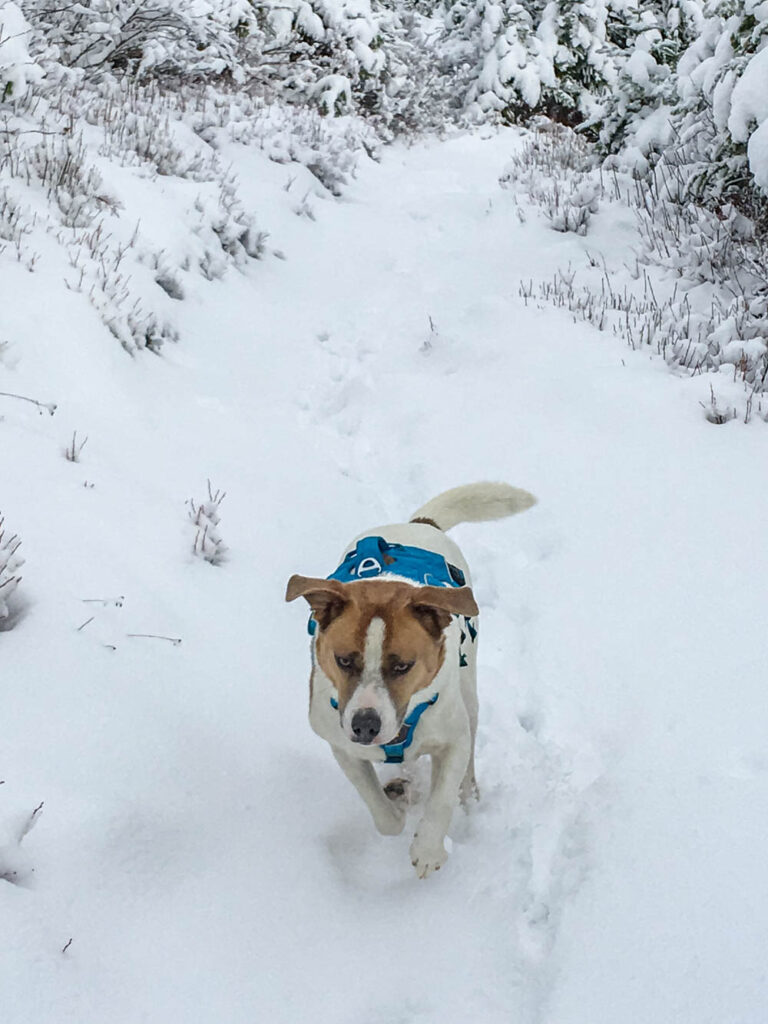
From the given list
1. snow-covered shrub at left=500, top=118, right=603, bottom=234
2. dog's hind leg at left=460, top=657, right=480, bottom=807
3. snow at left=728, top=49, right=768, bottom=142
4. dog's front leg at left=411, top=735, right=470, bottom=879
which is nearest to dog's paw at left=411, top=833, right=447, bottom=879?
dog's front leg at left=411, top=735, right=470, bottom=879

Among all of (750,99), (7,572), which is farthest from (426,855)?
(750,99)

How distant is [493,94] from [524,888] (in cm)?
1688

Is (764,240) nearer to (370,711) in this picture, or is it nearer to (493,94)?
(370,711)

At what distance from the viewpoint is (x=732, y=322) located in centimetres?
584

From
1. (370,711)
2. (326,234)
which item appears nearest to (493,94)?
(326,234)

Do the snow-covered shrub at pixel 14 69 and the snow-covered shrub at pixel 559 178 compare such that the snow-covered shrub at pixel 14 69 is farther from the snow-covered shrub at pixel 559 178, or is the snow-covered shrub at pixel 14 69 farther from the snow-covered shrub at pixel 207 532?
the snow-covered shrub at pixel 559 178

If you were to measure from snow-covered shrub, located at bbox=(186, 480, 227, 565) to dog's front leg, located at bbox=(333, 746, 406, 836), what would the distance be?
1.73m

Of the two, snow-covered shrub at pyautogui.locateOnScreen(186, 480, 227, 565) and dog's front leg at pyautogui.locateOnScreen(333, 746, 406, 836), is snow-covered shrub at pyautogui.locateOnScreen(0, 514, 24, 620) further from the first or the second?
dog's front leg at pyautogui.locateOnScreen(333, 746, 406, 836)

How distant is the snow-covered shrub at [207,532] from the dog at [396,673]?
4.62ft

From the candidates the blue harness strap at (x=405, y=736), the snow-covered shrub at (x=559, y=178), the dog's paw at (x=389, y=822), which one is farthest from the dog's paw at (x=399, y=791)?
the snow-covered shrub at (x=559, y=178)

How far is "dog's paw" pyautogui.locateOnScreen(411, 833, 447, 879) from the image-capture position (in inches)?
105

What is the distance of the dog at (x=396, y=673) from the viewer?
2.48m

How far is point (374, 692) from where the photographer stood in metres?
2.42

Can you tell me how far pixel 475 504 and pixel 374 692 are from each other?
1.37m
